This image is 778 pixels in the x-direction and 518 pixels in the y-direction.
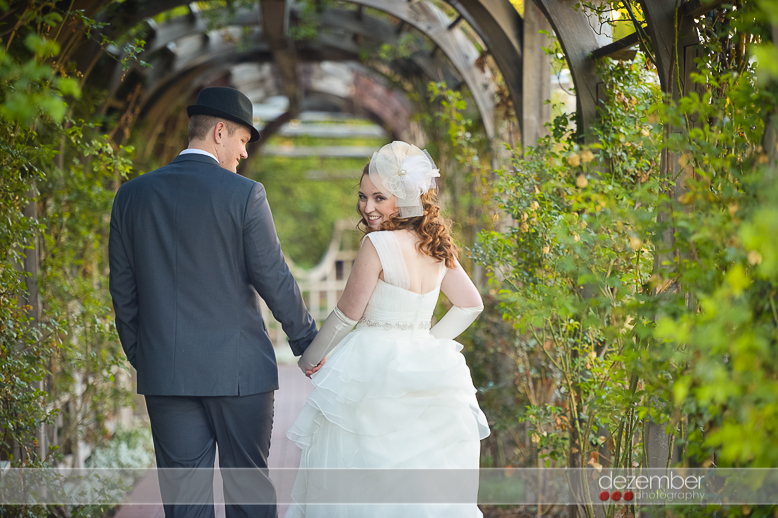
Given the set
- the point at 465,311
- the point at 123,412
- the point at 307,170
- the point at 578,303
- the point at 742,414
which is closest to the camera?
the point at 742,414

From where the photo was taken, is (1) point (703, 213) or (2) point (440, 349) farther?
(2) point (440, 349)

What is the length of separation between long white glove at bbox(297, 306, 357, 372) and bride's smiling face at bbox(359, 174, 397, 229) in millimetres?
371

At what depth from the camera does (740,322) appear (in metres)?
1.04

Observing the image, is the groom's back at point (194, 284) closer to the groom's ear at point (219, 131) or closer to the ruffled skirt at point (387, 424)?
the groom's ear at point (219, 131)

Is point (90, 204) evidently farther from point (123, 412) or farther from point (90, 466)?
point (123, 412)

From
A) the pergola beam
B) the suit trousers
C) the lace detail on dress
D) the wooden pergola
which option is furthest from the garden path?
the pergola beam

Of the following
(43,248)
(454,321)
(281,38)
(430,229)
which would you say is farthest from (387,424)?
(281,38)

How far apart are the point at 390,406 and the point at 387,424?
6cm

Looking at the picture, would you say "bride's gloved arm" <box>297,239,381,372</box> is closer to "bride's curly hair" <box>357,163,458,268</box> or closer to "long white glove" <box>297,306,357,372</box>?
"long white glove" <box>297,306,357,372</box>

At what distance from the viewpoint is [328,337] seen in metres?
2.23

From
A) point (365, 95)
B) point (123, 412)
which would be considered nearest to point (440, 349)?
point (123, 412)

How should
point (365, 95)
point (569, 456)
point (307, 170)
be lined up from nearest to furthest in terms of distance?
1. point (569, 456)
2. point (365, 95)
3. point (307, 170)

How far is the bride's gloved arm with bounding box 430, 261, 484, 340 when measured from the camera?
7.73ft

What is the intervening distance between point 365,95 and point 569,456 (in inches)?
243
